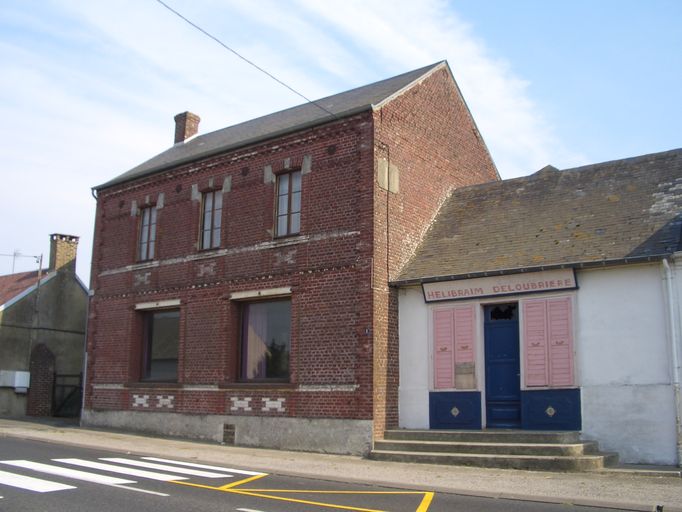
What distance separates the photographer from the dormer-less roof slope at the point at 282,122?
681 inches

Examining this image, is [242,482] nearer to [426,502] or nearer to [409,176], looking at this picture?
[426,502]

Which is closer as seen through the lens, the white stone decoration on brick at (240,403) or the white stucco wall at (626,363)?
the white stucco wall at (626,363)

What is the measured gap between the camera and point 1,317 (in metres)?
25.3

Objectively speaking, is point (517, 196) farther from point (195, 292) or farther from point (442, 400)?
point (195, 292)

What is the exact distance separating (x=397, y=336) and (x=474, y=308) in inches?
76.1

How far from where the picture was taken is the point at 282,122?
20000 mm

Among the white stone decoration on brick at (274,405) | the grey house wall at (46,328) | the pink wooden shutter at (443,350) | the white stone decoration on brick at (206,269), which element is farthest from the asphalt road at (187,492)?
the grey house wall at (46,328)

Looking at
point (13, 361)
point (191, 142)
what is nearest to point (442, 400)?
point (191, 142)

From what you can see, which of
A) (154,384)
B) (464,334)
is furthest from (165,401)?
(464,334)

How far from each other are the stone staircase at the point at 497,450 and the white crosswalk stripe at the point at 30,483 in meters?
6.60

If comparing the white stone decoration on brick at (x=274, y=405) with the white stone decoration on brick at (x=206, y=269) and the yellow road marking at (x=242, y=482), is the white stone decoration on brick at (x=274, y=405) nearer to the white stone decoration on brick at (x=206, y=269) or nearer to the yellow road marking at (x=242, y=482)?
the white stone decoration on brick at (x=206, y=269)

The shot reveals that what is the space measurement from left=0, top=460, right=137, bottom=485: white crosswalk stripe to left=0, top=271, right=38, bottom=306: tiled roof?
52.1 feet

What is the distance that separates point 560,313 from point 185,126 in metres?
16.4

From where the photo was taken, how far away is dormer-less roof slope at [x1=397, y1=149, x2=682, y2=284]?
13.8 meters
